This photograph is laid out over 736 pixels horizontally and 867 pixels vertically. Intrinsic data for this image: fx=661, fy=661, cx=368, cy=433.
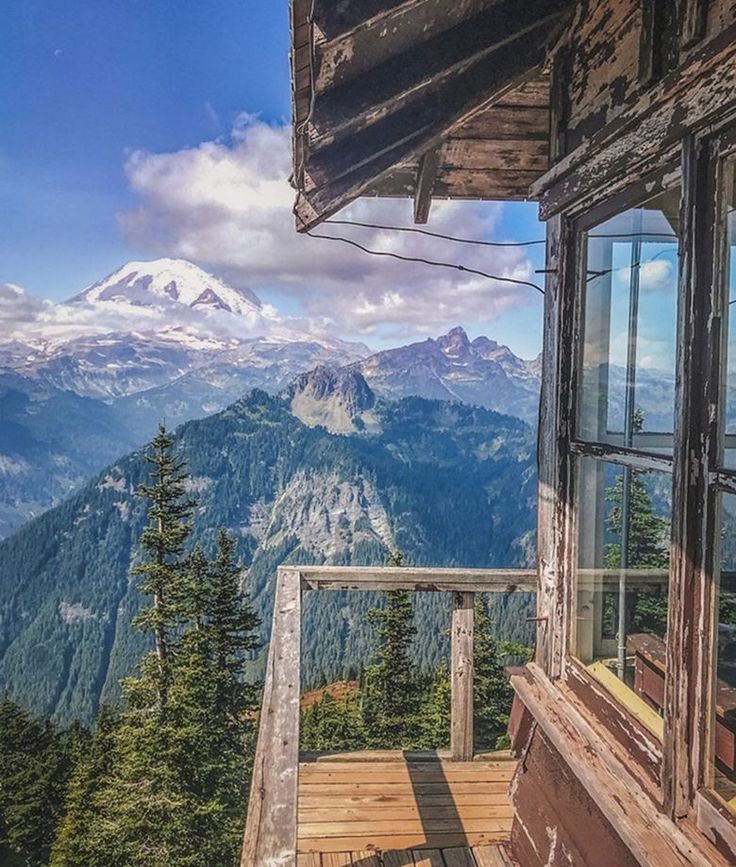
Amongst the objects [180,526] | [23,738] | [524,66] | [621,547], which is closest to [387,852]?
[621,547]

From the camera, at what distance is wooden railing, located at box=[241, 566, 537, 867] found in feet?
4.34

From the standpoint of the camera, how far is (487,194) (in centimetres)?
371

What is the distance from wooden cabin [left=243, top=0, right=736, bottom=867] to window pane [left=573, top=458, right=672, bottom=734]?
1 centimetres

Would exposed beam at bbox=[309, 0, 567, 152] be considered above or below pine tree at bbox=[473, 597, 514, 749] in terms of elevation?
above

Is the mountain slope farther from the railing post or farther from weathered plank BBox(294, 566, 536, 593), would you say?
weathered plank BBox(294, 566, 536, 593)

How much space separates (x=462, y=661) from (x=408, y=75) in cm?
314

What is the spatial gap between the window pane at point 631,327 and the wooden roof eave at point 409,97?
77cm

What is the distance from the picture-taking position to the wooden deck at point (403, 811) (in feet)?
11.2

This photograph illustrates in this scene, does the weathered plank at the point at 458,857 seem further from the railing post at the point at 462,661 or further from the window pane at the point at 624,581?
the window pane at the point at 624,581

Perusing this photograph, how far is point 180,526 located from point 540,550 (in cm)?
1981

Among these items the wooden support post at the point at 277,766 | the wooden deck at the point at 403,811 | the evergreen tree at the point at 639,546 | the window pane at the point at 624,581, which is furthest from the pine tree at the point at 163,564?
the evergreen tree at the point at 639,546

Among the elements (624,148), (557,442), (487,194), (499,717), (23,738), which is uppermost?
(487,194)

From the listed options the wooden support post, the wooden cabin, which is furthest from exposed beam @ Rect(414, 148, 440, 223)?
the wooden support post

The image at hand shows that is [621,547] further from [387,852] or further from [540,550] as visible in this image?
[387,852]
